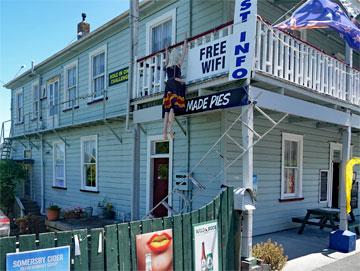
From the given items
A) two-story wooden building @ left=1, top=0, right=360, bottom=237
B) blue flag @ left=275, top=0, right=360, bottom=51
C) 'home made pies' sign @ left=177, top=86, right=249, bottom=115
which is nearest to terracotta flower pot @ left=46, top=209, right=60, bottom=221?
two-story wooden building @ left=1, top=0, right=360, bottom=237

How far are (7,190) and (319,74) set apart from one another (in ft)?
46.6

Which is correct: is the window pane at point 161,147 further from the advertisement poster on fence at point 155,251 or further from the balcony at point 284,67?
the advertisement poster on fence at point 155,251

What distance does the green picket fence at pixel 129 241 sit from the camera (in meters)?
3.25

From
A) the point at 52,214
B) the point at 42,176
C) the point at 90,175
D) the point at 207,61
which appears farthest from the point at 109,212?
the point at 207,61

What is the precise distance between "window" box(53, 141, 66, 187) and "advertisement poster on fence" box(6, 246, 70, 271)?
11737 millimetres

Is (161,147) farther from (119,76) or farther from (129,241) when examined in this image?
(129,241)

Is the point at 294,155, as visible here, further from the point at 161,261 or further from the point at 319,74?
the point at 161,261

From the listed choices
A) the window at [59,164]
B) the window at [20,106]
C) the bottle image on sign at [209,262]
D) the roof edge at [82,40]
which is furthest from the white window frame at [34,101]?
the bottle image on sign at [209,262]

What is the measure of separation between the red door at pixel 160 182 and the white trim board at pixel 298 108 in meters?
3.98

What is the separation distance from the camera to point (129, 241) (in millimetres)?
3982

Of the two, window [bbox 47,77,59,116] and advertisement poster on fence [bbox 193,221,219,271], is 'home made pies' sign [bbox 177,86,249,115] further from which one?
window [bbox 47,77,59,116]

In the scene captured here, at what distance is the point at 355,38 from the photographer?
7.49 meters

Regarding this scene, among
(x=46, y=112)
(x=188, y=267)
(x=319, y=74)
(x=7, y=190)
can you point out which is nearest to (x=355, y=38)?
(x=319, y=74)

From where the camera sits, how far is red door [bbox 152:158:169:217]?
942cm
